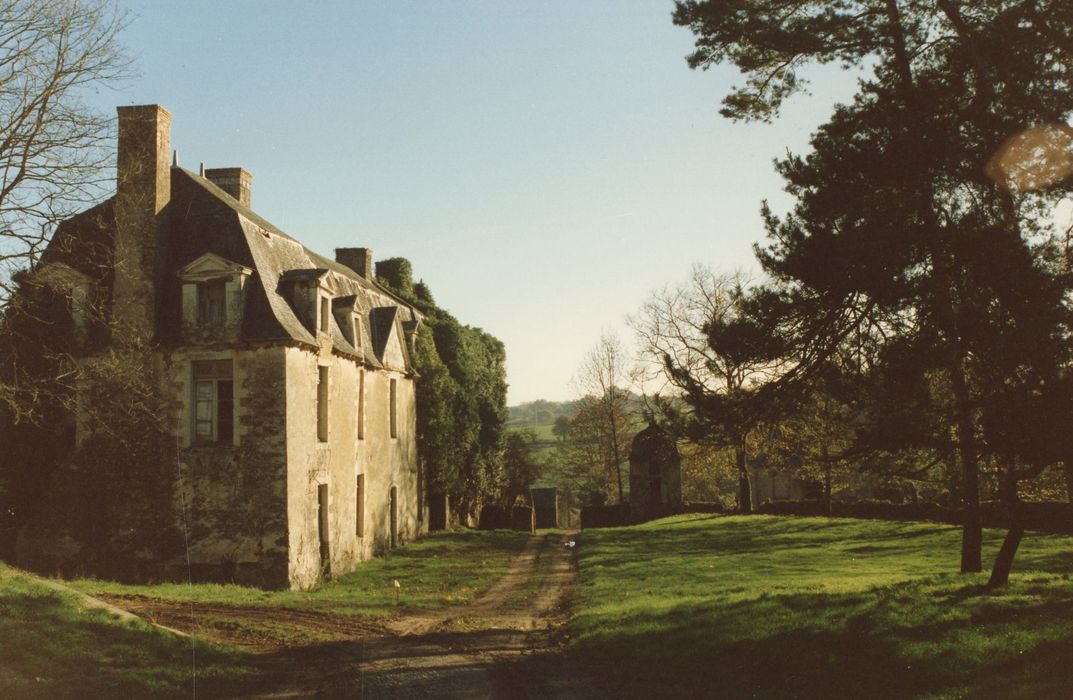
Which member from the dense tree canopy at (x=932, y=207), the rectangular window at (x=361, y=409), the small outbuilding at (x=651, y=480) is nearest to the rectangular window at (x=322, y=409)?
the rectangular window at (x=361, y=409)

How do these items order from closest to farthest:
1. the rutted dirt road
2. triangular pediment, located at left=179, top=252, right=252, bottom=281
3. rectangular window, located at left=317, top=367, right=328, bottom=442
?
the rutted dirt road, triangular pediment, located at left=179, top=252, right=252, bottom=281, rectangular window, located at left=317, top=367, right=328, bottom=442

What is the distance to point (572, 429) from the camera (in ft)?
210

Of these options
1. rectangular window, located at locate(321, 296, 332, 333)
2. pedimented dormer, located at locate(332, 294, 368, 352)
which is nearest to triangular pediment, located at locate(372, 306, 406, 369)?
pedimented dormer, located at locate(332, 294, 368, 352)

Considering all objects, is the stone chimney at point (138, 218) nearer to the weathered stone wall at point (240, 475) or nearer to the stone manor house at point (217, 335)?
the stone manor house at point (217, 335)

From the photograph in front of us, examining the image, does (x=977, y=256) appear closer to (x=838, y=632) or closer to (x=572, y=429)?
(x=838, y=632)

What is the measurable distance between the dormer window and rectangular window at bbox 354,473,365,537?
8.05 m

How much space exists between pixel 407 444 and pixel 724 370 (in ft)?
67.5

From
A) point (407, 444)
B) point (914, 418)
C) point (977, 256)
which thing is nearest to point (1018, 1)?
point (977, 256)

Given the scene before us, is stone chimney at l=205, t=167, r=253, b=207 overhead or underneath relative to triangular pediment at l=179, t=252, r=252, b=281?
overhead

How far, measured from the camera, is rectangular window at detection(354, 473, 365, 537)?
85.7ft

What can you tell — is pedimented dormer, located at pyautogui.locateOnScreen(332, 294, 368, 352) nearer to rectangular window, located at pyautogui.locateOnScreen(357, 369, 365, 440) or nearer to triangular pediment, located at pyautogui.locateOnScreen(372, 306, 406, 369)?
rectangular window, located at pyautogui.locateOnScreen(357, 369, 365, 440)

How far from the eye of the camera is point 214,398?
2022 cm

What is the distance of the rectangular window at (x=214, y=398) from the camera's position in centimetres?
2017

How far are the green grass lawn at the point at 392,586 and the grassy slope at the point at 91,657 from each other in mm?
4275
